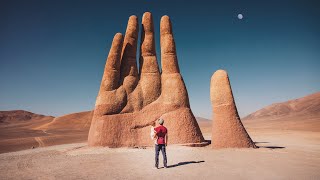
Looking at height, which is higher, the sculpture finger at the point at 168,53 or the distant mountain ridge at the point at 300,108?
the distant mountain ridge at the point at 300,108

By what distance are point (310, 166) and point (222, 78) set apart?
266 inches

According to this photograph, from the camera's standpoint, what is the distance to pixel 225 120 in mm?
13719

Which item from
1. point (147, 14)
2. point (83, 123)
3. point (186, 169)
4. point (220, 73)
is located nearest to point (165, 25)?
point (147, 14)

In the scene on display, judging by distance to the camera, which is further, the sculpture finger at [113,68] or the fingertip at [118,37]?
the fingertip at [118,37]

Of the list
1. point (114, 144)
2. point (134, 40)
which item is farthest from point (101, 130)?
point (134, 40)

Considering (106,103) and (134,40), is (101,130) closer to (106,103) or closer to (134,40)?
(106,103)

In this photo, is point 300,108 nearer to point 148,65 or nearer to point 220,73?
point 148,65

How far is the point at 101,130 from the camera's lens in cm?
1611

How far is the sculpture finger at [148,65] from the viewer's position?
17.3m

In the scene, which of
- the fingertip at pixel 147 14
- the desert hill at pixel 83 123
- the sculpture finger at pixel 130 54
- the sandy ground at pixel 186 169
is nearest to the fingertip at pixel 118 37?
the sculpture finger at pixel 130 54

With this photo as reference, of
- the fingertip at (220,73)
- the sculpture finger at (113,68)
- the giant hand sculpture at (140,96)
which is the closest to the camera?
the fingertip at (220,73)

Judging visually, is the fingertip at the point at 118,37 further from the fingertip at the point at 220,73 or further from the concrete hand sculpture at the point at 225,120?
the concrete hand sculpture at the point at 225,120

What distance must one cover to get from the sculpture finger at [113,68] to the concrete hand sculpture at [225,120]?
21.4 feet

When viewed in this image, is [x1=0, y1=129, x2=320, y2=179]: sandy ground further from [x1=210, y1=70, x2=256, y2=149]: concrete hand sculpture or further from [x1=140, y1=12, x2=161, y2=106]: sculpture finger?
[x1=140, y1=12, x2=161, y2=106]: sculpture finger
